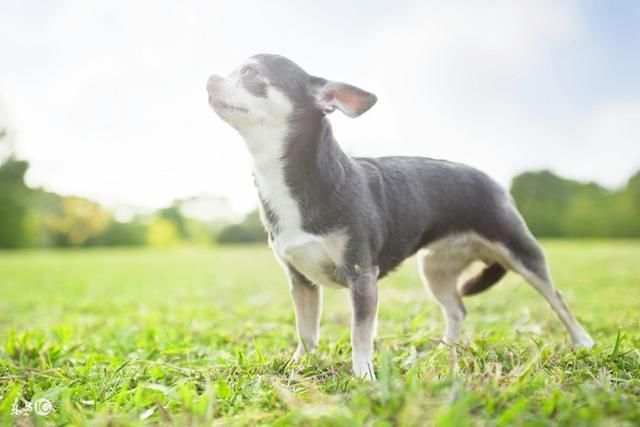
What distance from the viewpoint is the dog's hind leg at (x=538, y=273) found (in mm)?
3748

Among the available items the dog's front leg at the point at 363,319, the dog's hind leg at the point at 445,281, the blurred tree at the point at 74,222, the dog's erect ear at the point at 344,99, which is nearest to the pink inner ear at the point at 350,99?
the dog's erect ear at the point at 344,99

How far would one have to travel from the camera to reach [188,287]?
9.05 m

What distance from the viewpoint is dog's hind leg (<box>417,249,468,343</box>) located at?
411cm

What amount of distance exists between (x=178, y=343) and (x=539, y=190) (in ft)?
139

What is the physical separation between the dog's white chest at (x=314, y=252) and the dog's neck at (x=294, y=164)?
8 cm

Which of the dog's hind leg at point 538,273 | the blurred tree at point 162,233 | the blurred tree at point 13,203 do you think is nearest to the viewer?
the dog's hind leg at point 538,273

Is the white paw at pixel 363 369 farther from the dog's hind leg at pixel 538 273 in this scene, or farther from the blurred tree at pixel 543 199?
the blurred tree at pixel 543 199

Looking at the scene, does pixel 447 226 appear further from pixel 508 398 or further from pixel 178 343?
pixel 178 343

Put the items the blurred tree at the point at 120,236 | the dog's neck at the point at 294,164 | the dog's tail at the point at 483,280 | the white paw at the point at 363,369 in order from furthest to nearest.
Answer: the blurred tree at the point at 120,236, the dog's tail at the point at 483,280, the dog's neck at the point at 294,164, the white paw at the point at 363,369

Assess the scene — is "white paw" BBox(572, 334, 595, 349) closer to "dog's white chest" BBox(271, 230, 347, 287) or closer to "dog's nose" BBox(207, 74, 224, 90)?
"dog's white chest" BBox(271, 230, 347, 287)

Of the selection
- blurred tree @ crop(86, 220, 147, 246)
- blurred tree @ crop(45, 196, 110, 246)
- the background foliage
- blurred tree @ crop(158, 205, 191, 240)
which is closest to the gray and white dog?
the background foliage

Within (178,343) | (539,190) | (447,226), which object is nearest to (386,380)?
(447,226)

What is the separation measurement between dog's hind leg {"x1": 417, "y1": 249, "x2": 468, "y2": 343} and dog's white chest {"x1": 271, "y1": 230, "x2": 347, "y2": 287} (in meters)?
1.23

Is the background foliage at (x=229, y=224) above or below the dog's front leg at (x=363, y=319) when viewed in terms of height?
below
